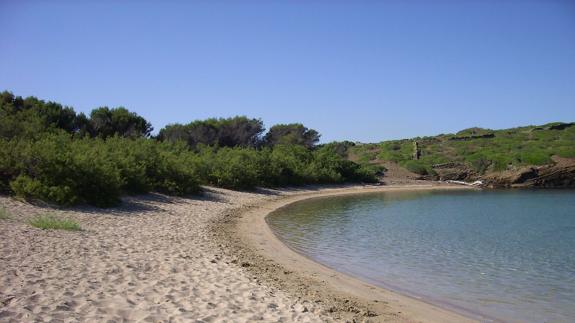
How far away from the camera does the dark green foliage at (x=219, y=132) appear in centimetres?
6216

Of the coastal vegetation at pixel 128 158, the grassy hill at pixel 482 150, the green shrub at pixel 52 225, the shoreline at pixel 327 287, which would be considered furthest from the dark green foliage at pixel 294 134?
the green shrub at pixel 52 225

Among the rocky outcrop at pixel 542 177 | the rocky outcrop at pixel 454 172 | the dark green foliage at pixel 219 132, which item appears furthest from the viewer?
the rocky outcrop at pixel 454 172

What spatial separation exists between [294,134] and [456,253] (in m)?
59.4

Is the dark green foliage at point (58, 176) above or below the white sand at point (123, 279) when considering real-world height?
above

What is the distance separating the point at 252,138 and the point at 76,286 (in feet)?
201

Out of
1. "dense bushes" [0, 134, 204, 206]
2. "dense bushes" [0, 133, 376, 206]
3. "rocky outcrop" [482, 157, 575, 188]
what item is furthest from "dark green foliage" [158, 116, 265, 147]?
"dense bushes" [0, 134, 204, 206]

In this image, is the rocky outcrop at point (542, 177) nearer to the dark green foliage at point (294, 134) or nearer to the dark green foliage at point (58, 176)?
the dark green foliage at point (294, 134)

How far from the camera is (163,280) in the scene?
8.73 m

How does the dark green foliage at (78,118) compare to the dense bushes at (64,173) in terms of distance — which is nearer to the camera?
the dense bushes at (64,173)

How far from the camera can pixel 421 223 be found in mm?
23781

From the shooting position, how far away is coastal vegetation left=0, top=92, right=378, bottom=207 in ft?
56.3

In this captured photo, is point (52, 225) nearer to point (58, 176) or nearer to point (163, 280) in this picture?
point (163, 280)

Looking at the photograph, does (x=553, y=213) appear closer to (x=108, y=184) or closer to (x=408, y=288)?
(x=408, y=288)

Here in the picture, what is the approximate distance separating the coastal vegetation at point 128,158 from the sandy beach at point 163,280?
1.76 metres
